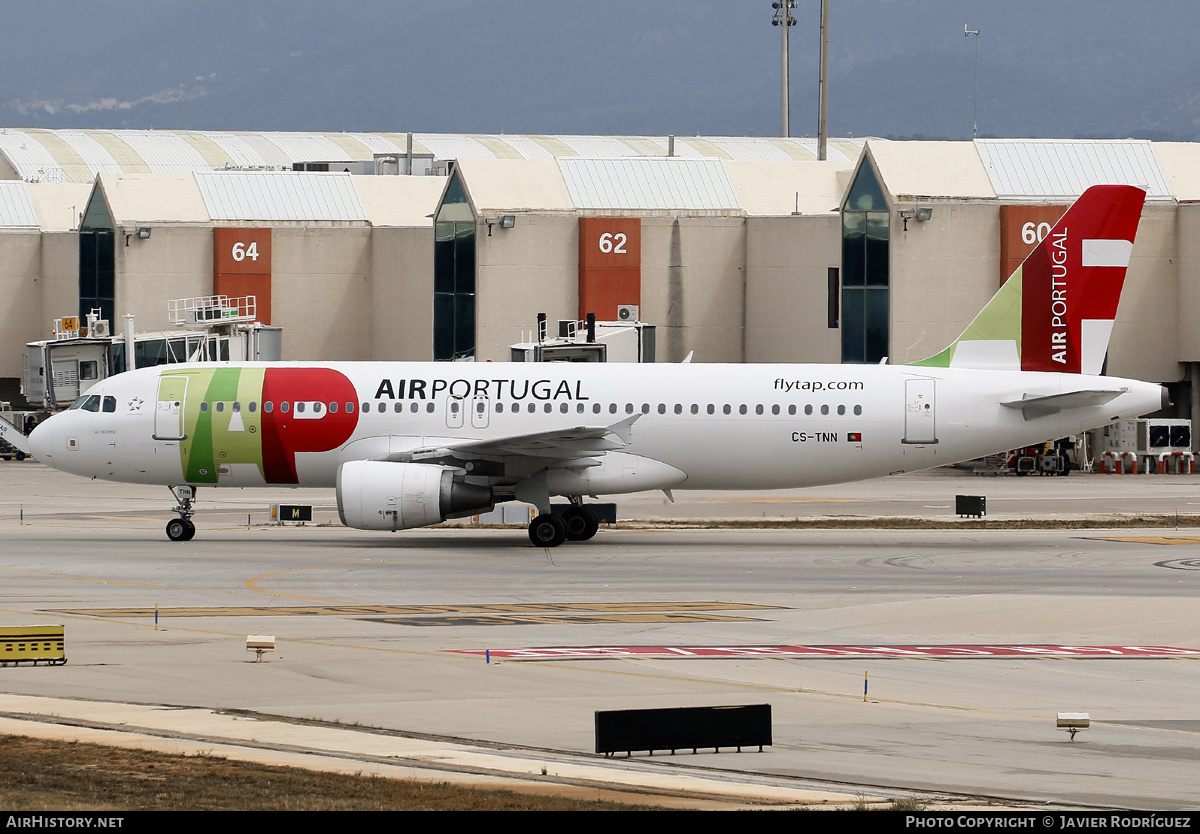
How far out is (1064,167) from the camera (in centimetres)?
6875

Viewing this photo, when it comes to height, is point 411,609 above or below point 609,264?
below

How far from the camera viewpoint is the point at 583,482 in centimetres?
3688

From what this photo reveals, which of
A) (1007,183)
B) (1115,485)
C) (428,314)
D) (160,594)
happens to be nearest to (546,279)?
(428,314)

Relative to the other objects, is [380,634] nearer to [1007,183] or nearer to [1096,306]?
[1096,306]

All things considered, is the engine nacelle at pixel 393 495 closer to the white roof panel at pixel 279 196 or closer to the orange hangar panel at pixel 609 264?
the orange hangar panel at pixel 609 264

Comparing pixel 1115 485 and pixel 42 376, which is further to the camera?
pixel 42 376

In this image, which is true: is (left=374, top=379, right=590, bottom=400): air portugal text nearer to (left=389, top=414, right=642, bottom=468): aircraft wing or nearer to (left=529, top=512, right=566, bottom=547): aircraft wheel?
(left=389, top=414, right=642, bottom=468): aircraft wing

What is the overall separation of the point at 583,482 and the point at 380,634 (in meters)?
13.4

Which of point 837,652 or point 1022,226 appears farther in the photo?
point 1022,226

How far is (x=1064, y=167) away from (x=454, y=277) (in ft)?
91.4

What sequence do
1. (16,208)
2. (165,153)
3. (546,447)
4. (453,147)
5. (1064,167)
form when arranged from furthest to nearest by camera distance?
(453,147) < (165,153) < (16,208) < (1064,167) < (546,447)

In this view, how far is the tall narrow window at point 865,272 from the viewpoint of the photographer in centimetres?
6731

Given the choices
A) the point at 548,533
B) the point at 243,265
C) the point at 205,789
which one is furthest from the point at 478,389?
the point at 243,265

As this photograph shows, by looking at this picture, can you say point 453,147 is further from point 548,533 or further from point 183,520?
point 548,533
